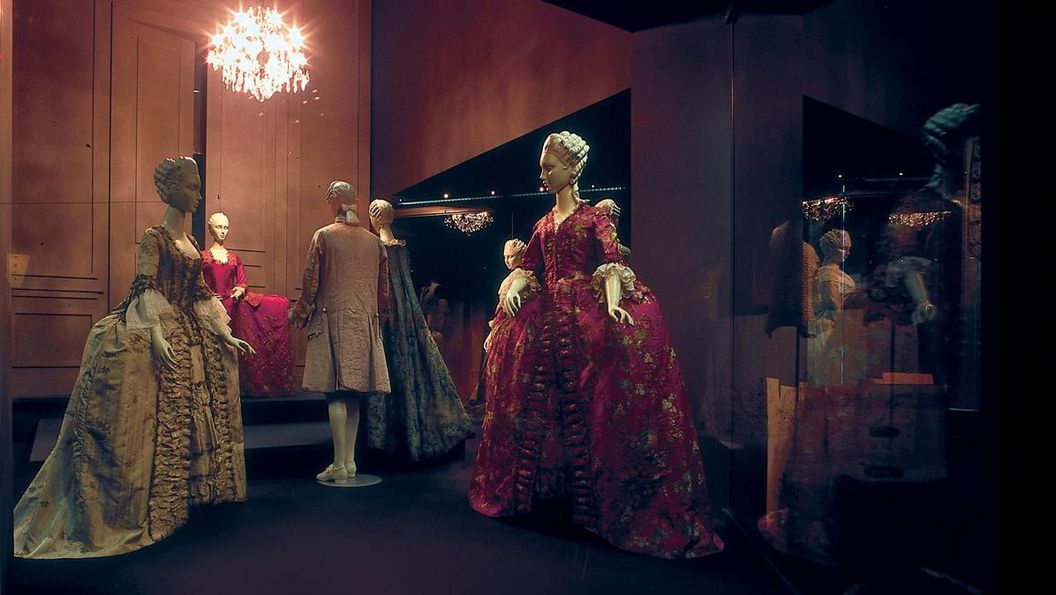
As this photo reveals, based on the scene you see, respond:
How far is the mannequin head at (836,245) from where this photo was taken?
159 cm

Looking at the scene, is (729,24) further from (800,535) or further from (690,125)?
(800,535)

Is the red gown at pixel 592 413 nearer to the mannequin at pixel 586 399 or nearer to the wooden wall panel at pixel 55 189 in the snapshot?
the mannequin at pixel 586 399

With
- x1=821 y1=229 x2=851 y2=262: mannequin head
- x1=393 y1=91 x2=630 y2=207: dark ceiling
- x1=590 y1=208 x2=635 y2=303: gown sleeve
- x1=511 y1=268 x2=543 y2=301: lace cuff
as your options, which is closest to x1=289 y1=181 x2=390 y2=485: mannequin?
x1=393 y1=91 x2=630 y2=207: dark ceiling

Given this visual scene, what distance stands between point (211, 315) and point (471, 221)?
1.22m

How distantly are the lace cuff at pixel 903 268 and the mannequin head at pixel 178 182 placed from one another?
6.65 ft

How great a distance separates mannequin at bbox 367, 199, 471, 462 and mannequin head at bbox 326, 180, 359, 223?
0.31 metres

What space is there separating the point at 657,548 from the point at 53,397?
6.50 ft

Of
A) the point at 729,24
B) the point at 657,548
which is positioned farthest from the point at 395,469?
the point at 729,24

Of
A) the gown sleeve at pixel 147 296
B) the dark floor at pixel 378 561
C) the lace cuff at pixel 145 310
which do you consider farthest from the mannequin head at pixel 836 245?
the lace cuff at pixel 145 310

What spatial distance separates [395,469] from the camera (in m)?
3.93

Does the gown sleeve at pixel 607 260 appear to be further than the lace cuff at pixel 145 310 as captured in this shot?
Yes

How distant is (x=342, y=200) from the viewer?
11.5 feet

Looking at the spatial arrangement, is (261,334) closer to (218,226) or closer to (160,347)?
(218,226)

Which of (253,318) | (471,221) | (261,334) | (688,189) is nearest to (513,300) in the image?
(471,221)
